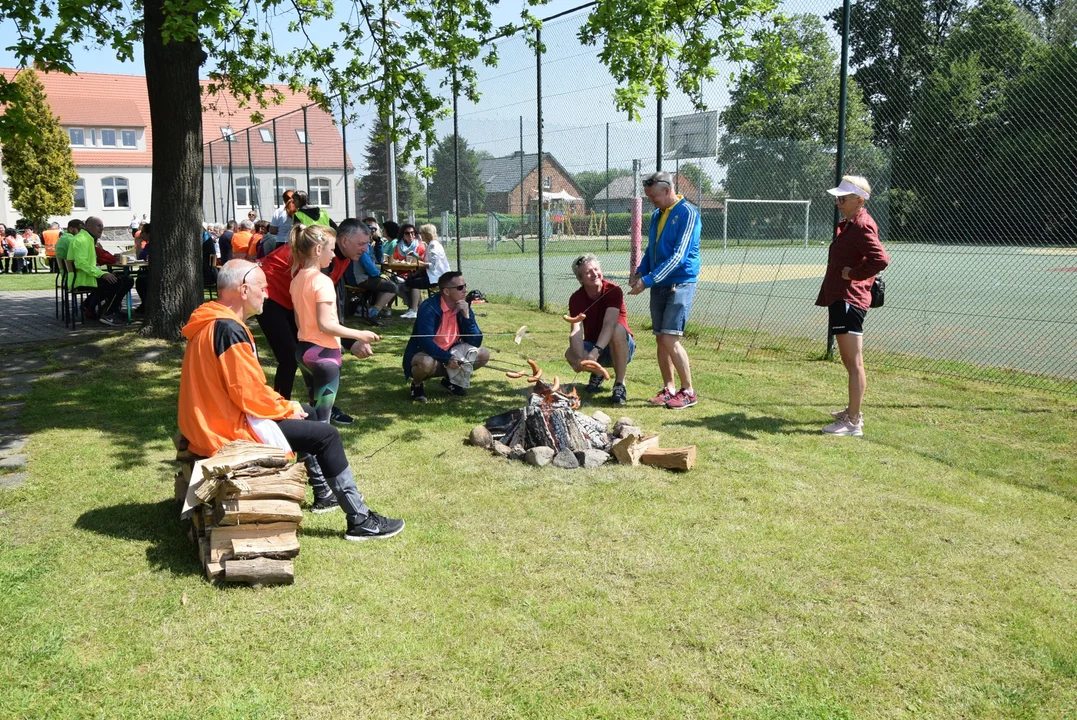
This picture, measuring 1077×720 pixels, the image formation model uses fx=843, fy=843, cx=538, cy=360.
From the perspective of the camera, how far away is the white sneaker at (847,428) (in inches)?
246

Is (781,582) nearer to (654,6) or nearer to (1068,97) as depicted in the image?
(654,6)

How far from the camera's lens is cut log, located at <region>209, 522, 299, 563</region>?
12.6ft

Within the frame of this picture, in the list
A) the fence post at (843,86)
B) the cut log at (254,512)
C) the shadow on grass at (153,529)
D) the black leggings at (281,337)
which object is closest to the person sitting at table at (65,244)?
the black leggings at (281,337)

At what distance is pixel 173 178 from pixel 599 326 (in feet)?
18.1

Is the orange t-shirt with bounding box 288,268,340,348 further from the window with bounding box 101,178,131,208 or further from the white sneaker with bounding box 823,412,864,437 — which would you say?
the window with bounding box 101,178,131,208

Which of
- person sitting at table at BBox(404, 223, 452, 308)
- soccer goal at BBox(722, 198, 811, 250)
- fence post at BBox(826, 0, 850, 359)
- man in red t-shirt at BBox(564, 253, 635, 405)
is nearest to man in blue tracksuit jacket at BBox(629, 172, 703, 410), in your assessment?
man in red t-shirt at BBox(564, 253, 635, 405)

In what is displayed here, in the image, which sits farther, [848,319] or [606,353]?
[606,353]

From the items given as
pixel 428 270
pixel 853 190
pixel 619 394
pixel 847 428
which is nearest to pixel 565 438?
pixel 619 394

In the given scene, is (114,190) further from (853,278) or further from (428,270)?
(853,278)

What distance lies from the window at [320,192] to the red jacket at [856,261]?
77.6ft

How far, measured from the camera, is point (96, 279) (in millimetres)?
11883

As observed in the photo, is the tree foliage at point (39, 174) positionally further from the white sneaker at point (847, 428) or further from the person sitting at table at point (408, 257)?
the white sneaker at point (847, 428)

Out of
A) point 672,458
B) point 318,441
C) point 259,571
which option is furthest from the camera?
point 672,458

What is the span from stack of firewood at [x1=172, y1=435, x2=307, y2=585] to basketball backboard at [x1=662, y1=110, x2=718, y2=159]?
26.7 ft
